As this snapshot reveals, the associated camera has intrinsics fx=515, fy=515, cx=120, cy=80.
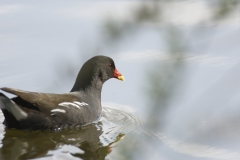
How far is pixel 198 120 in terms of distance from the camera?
1.55 metres

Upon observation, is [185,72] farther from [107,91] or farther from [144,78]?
[107,91]

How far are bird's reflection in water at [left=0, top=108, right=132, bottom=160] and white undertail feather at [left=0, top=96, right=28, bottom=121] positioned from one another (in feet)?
0.58

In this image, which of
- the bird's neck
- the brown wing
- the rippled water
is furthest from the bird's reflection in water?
the bird's neck

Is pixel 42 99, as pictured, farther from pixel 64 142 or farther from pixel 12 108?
pixel 64 142

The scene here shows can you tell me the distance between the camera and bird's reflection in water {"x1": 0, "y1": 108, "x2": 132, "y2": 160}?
4715 mm

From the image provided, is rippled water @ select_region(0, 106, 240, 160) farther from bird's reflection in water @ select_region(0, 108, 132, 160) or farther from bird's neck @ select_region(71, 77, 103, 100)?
bird's neck @ select_region(71, 77, 103, 100)

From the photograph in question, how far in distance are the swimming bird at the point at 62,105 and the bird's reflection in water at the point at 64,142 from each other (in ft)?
0.32

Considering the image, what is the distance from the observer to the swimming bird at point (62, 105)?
18.1ft

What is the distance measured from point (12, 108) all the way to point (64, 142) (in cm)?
69

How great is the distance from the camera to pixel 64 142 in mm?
5270

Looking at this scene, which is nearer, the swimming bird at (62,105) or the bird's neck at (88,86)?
the swimming bird at (62,105)

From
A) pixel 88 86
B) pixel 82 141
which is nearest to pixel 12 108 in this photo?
pixel 82 141

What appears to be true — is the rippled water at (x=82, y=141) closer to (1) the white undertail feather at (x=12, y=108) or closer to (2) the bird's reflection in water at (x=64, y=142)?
(2) the bird's reflection in water at (x=64, y=142)

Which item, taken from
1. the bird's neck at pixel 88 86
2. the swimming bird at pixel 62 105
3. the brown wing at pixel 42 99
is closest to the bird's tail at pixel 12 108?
the swimming bird at pixel 62 105
